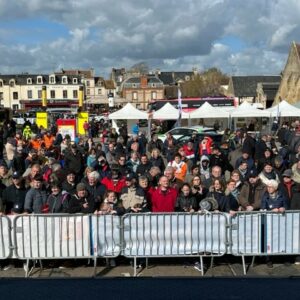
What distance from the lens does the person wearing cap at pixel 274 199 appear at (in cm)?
714

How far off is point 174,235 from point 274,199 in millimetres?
1762

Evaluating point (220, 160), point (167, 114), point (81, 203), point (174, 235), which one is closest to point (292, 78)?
point (167, 114)

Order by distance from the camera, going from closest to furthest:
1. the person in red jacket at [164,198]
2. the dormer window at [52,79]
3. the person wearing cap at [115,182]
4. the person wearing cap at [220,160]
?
the person in red jacket at [164,198] < the person wearing cap at [115,182] < the person wearing cap at [220,160] < the dormer window at [52,79]

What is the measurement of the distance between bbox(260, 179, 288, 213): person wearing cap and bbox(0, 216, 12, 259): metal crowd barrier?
416cm

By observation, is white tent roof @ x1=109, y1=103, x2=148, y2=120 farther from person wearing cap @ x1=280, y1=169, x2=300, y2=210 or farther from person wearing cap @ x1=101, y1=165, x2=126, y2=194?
person wearing cap @ x1=280, y1=169, x2=300, y2=210

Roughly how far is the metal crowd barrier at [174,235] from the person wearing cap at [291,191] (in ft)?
4.41

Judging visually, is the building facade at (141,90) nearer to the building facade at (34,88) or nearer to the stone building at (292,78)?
the building facade at (34,88)

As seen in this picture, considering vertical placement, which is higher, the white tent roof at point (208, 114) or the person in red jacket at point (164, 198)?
the white tent roof at point (208, 114)

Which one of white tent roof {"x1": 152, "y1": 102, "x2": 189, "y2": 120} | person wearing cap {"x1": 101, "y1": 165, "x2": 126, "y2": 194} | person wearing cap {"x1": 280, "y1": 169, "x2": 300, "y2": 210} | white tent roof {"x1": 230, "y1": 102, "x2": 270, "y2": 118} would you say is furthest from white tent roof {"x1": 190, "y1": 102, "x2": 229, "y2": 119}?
person wearing cap {"x1": 280, "y1": 169, "x2": 300, "y2": 210}

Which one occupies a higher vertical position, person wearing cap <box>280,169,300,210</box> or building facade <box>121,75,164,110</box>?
building facade <box>121,75,164,110</box>

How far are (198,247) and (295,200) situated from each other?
1875 mm

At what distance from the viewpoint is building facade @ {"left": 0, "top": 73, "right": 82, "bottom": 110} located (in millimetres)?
91562

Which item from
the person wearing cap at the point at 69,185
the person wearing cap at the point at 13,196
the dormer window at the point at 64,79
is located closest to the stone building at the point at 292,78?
the person wearing cap at the point at 69,185

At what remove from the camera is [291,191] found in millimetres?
7684
